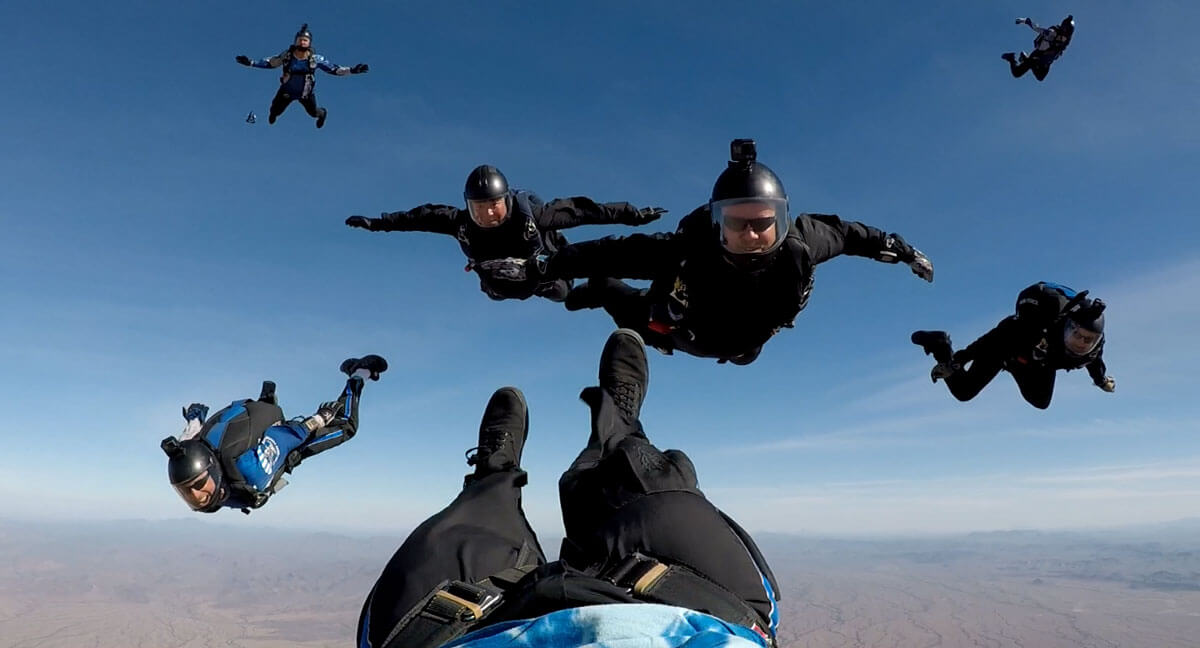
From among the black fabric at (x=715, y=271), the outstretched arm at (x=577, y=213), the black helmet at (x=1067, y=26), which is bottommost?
the black fabric at (x=715, y=271)

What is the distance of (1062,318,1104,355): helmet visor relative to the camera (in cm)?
455

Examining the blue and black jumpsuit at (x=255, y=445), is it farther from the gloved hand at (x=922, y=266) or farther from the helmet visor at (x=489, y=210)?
the gloved hand at (x=922, y=266)

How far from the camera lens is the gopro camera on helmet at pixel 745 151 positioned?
4363 millimetres

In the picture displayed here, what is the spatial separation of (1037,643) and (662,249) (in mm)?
165878

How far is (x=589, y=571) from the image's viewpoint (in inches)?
61.8

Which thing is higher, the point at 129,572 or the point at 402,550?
the point at 402,550

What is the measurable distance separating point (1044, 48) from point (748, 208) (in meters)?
8.40

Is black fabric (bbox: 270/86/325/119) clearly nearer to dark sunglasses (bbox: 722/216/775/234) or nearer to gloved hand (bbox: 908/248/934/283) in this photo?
dark sunglasses (bbox: 722/216/775/234)

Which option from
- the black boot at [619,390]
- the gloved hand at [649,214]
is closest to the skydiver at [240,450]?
the black boot at [619,390]

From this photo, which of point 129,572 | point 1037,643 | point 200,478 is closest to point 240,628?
point 129,572

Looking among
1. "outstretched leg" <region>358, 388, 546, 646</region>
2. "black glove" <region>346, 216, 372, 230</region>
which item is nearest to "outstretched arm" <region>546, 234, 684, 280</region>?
"outstretched leg" <region>358, 388, 546, 646</region>

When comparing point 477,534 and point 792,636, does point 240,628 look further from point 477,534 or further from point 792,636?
point 477,534

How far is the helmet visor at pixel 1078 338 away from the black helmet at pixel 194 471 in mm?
6489

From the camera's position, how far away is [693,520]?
1.76m
